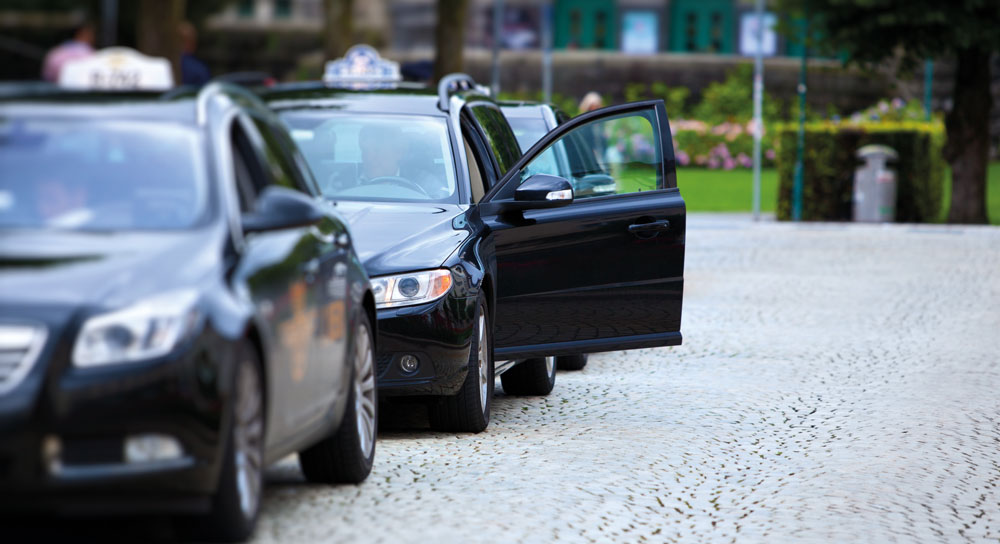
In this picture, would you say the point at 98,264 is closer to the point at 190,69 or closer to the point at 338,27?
the point at 190,69

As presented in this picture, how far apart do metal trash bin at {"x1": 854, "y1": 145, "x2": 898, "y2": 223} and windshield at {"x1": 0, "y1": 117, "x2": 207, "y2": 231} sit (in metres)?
22.4

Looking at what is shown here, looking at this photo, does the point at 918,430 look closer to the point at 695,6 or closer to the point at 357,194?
the point at 357,194

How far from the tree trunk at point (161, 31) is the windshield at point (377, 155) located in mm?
13302

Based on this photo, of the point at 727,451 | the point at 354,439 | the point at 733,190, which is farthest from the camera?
the point at 733,190

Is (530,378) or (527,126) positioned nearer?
(530,378)

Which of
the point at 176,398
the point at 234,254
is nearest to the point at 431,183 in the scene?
the point at 234,254

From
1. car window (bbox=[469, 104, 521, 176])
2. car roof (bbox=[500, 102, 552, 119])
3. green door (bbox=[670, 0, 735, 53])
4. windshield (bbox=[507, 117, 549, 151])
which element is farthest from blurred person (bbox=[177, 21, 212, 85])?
green door (bbox=[670, 0, 735, 53])

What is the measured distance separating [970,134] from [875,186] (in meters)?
1.61

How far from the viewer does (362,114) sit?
9570mm

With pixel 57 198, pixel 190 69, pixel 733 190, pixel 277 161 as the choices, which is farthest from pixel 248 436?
pixel 733 190

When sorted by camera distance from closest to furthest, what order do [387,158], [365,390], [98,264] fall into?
1. [98,264]
2. [365,390]
3. [387,158]

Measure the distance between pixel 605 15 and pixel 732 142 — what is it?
1795 centimetres

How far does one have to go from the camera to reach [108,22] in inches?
1988

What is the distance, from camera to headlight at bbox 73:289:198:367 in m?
4.74
